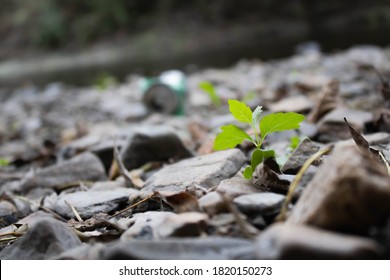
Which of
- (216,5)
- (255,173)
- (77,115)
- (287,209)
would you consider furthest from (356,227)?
(216,5)

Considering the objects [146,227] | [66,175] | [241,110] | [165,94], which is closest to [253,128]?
[241,110]

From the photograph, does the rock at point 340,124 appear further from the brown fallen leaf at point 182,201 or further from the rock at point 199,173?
the brown fallen leaf at point 182,201

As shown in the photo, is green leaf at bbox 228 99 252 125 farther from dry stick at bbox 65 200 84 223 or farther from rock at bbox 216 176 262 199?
dry stick at bbox 65 200 84 223

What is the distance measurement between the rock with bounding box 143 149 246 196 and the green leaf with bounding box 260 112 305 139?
0.64 ft

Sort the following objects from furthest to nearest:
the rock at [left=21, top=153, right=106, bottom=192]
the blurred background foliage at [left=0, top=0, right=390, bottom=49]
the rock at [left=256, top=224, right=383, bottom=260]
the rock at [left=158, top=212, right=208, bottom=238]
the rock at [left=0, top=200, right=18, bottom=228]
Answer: the blurred background foliage at [left=0, top=0, right=390, bottom=49] < the rock at [left=21, top=153, right=106, bottom=192] < the rock at [left=0, top=200, right=18, bottom=228] < the rock at [left=158, top=212, right=208, bottom=238] < the rock at [left=256, top=224, right=383, bottom=260]

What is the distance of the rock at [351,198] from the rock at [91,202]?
2.12ft

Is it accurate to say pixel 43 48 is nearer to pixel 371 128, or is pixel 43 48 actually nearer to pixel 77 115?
pixel 77 115

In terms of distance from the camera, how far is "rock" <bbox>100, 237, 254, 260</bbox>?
667mm

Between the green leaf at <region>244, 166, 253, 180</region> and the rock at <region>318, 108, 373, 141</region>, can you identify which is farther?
the rock at <region>318, 108, 373, 141</region>

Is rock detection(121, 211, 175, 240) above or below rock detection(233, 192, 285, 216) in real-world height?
below

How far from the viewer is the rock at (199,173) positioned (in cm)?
112

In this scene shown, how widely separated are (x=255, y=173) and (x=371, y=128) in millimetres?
844

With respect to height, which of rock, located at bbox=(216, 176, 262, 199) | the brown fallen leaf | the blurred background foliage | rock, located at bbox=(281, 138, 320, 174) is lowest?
the brown fallen leaf

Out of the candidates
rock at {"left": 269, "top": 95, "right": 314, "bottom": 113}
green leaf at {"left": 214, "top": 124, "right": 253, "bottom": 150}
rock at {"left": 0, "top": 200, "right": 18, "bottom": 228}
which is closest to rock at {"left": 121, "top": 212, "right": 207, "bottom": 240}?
green leaf at {"left": 214, "top": 124, "right": 253, "bottom": 150}
